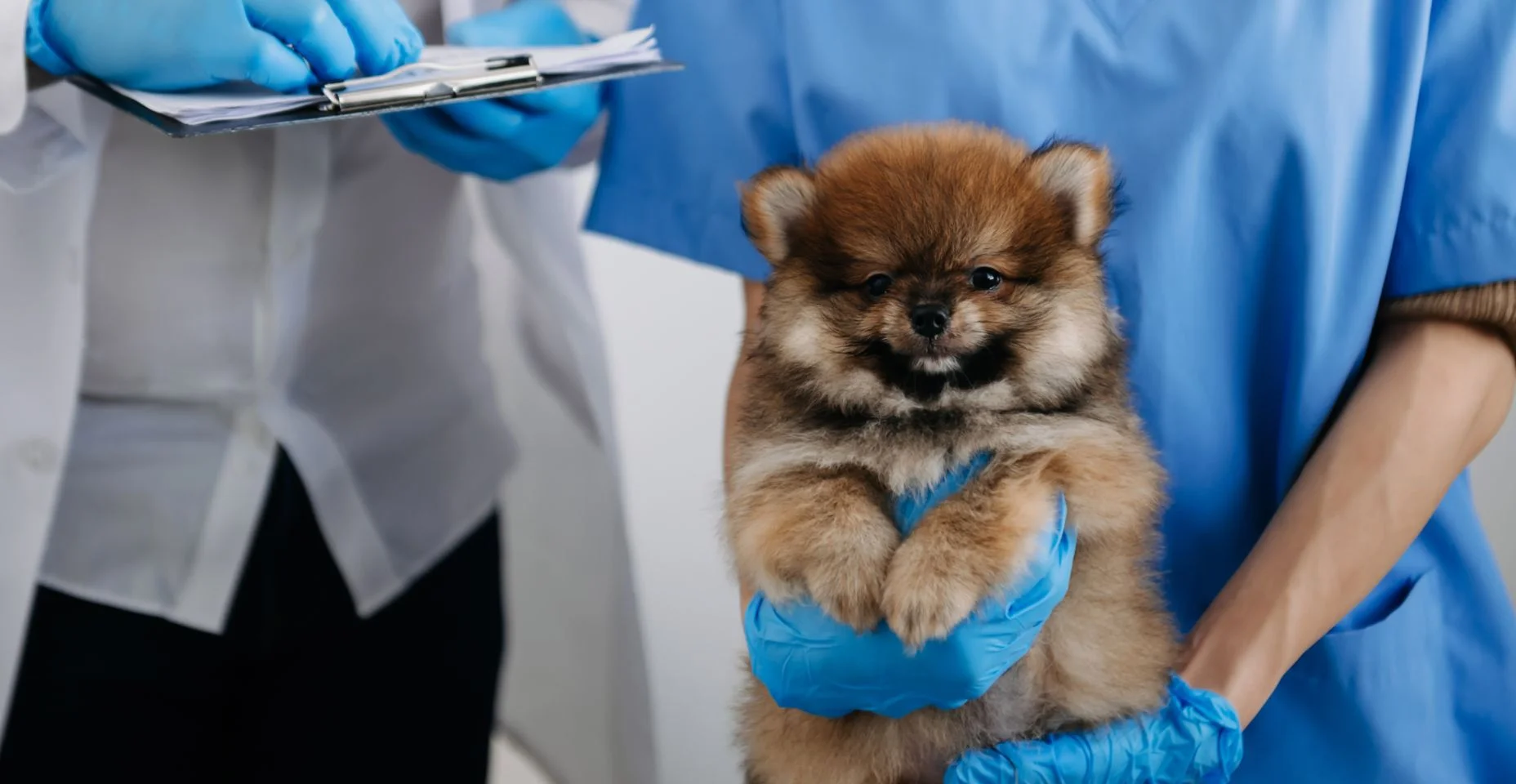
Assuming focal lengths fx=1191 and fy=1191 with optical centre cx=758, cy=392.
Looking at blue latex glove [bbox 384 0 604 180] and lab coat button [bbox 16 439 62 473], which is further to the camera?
blue latex glove [bbox 384 0 604 180]

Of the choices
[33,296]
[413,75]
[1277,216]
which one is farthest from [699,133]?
[33,296]

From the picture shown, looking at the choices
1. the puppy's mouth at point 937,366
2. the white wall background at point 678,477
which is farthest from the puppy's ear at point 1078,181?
the white wall background at point 678,477

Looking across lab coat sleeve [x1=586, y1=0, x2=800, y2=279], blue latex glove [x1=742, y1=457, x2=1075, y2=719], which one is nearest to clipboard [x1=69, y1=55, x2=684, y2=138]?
lab coat sleeve [x1=586, y1=0, x2=800, y2=279]

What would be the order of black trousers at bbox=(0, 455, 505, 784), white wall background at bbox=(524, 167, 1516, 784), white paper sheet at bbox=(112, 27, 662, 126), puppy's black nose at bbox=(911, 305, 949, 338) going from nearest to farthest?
puppy's black nose at bbox=(911, 305, 949, 338) → white paper sheet at bbox=(112, 27, 662, 126) → black trousers at bbox=(0, 455, 505, 784) → white wall background at bbox=(524, 167, 1516, 784)

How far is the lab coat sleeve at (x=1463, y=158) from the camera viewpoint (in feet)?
3.40

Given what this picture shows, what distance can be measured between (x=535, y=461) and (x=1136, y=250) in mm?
1072

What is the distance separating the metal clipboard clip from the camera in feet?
3.26

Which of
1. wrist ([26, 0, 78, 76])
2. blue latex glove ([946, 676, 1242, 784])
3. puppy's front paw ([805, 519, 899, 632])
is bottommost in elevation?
Result: blue latex glove ([946, 676, 1242, 784])

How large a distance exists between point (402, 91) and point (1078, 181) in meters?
0.56

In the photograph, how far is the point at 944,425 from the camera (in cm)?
96

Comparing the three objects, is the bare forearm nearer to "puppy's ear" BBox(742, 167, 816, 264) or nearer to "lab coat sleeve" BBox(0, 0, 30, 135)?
"puppy's ear" BBox(742, 167, 816, 264)

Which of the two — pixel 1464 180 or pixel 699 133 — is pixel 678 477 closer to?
pixel 699 133

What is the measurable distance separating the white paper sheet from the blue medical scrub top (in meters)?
0.17

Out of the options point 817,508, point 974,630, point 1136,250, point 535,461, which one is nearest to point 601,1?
point 535,461
